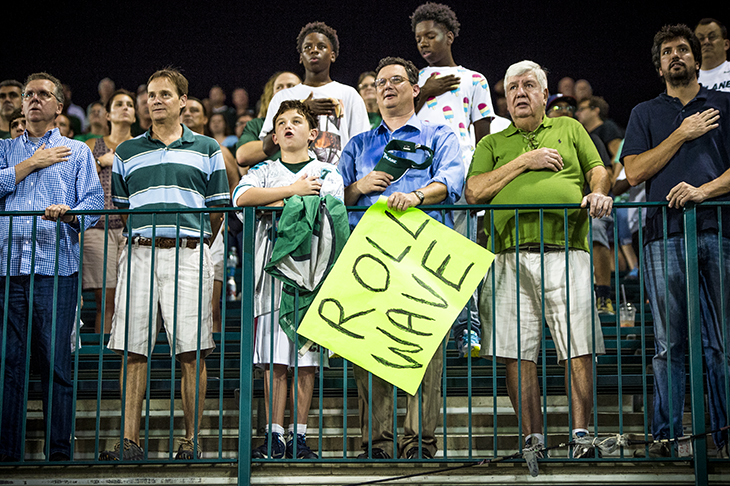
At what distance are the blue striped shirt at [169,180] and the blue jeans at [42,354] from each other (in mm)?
595

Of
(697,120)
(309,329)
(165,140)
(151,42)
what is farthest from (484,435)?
(151,42)

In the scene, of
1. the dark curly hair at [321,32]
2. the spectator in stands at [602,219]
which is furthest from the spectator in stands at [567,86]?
the dark curly hair at [321,32]

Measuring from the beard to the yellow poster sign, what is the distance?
5.58 feet

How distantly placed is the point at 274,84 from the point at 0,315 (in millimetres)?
3166

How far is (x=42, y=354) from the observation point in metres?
4.77

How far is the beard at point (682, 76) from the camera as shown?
16.4ft

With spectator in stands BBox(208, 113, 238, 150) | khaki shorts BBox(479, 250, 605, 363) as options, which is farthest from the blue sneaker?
spectator in stands BBox(208, 113, 238, 150)

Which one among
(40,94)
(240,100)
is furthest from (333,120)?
(240,100)

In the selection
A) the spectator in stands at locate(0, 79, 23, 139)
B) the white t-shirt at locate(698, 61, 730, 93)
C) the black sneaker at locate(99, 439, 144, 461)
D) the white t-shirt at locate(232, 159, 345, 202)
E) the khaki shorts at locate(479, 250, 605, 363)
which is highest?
the spectator in stands at locate(0, 79, 23, 139)

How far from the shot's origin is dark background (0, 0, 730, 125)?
1031 cm

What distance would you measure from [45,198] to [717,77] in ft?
16.1

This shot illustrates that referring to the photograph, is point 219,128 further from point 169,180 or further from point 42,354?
point 42,354

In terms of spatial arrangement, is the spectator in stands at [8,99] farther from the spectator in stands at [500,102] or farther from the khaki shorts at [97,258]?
the spectator in stands at [500,102]

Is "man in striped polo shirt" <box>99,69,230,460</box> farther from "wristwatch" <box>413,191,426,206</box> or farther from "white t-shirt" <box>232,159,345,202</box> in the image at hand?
"wristwatch" <box>413,191,426,206</box>
